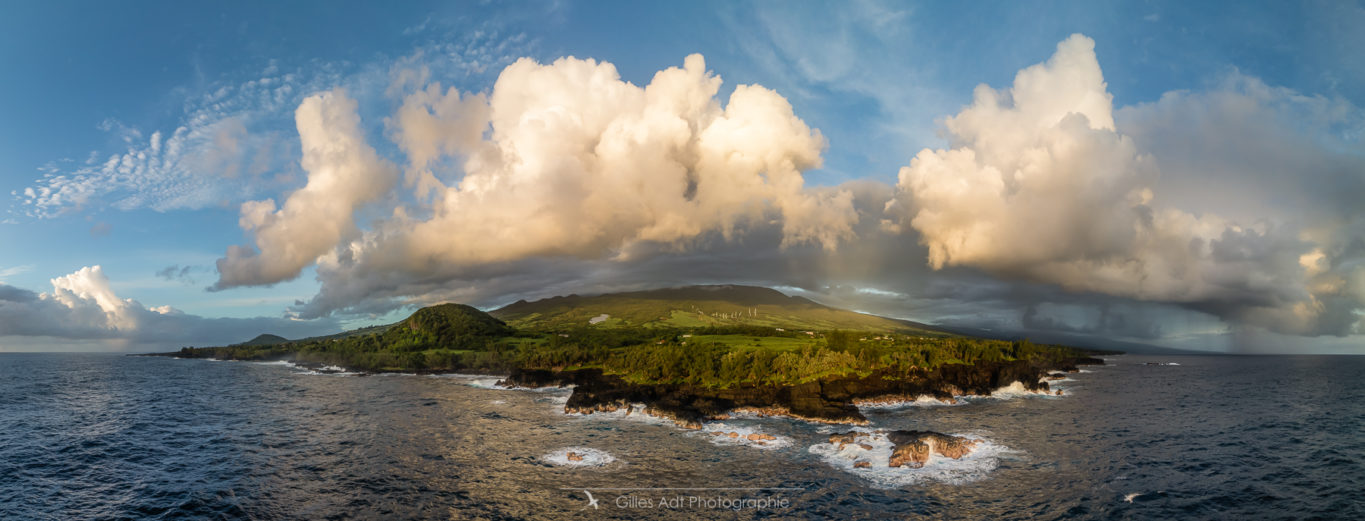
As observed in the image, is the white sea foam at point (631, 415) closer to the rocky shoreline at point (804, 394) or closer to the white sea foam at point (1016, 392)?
the rocky shoreline at point (804, 394)

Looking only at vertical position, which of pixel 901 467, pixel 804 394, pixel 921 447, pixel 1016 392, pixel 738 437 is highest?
pixel 804 394

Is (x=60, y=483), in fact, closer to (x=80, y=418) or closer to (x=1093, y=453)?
(x=80, y=418)

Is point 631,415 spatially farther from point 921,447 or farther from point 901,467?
point 921,447

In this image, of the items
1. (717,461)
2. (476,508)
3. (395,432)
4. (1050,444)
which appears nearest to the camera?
(476,508)

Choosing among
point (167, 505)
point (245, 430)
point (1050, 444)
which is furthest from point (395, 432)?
point (1050, 444)

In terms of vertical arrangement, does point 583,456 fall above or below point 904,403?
above

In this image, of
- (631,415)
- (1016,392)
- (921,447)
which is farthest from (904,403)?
(631,415)

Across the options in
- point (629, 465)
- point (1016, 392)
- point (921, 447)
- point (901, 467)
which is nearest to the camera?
point (901, 467)

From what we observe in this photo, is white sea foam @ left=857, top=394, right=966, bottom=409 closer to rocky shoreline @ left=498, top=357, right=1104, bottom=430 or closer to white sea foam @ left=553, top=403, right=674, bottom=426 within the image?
rocky shoreline @ left=498, top=357, right=1104, bottom=430
